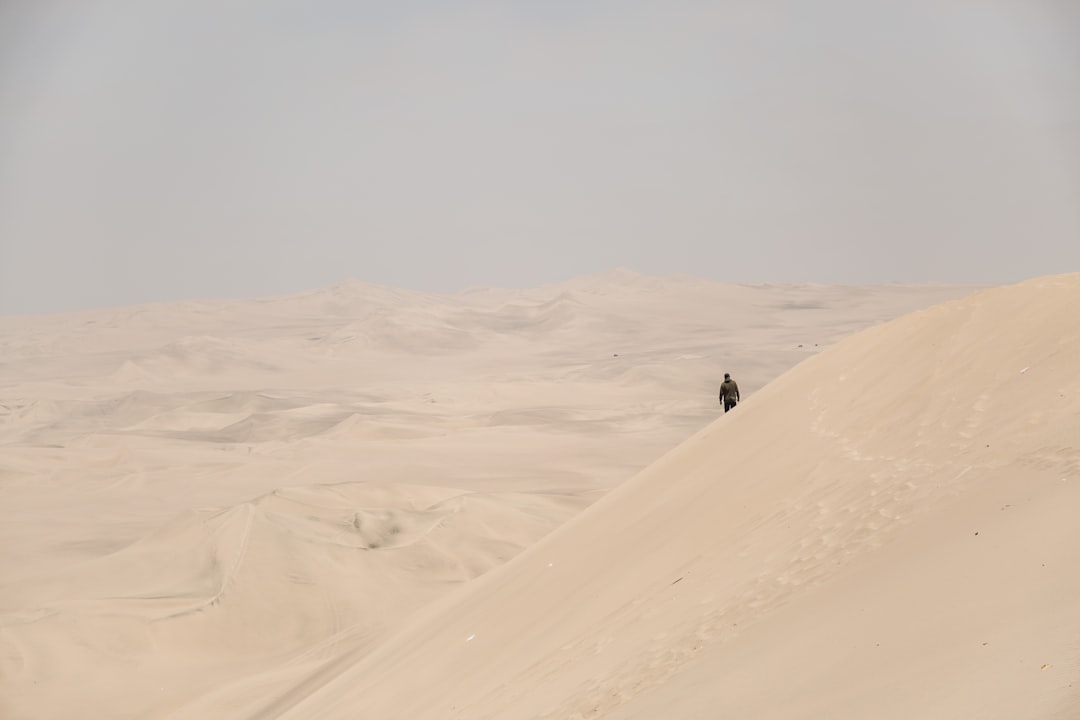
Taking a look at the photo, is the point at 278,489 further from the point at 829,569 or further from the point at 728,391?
the point at 829,569

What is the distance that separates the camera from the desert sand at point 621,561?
4.07 meters

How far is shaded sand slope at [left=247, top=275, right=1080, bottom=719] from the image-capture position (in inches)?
147

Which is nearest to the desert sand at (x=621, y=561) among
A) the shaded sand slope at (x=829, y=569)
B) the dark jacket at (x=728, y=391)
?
the shaded sand slope at (x=829, y=569)

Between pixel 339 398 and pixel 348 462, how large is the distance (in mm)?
21370

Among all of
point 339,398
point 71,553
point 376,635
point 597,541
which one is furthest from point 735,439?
point 339,398

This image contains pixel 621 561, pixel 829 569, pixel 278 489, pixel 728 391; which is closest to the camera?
pixel 829 569

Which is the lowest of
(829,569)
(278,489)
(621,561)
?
(278,489)

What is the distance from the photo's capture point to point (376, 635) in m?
11.5

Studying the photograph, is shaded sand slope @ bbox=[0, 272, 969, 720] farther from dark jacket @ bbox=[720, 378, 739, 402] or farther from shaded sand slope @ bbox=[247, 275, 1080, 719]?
dark jacket @ bbox=[720, 378, 739, 402]

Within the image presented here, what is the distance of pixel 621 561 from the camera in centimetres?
759

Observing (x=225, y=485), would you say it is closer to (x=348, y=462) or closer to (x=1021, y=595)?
(x=348, y=462)

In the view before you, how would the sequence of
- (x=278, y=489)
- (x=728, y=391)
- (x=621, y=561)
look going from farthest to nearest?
1. (x=278, y=489)
2. (x=728, y=391)
3. (x=621, y=561)

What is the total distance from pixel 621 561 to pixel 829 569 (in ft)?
8.59

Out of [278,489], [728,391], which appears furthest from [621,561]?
[278,489]
